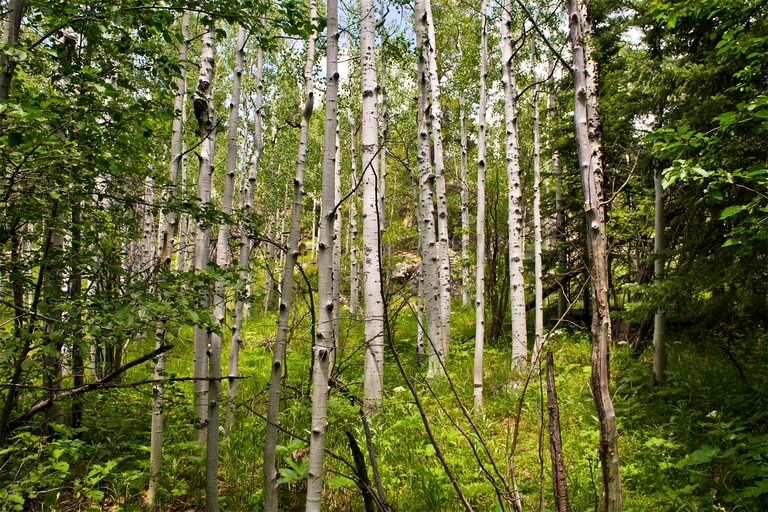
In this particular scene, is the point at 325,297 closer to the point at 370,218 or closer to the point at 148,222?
the point at 370,218

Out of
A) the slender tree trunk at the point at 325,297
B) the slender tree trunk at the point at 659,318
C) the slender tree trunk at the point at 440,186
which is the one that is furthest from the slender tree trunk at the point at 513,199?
the slender tree trunk at the point at 325,297

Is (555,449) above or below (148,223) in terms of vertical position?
below

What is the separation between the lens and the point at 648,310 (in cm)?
470

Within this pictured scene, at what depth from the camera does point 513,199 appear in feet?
24.8

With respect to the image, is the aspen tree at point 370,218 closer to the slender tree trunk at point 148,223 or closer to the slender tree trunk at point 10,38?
the slender tree trunk at point 148,223

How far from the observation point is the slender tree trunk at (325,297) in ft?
7.09

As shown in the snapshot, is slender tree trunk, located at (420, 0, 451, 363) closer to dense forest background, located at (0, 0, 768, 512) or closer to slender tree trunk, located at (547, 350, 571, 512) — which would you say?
dense forest background, located at (0, 0, 768, 512)

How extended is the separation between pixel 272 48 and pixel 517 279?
226 inches

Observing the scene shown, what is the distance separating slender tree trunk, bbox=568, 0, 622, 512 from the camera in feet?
5.74

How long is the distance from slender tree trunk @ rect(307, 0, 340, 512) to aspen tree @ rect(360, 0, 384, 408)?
1.06m

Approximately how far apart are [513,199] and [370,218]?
12.1 ft

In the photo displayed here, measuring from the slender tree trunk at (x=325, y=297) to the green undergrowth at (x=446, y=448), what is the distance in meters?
0.31

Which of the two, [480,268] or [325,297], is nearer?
[325,297]

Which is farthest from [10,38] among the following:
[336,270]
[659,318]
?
[336,270]
